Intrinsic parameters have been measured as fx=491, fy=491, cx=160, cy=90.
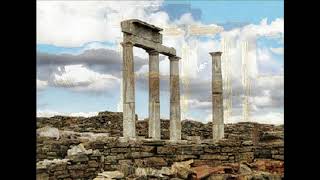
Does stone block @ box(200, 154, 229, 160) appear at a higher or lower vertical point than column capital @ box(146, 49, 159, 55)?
lower

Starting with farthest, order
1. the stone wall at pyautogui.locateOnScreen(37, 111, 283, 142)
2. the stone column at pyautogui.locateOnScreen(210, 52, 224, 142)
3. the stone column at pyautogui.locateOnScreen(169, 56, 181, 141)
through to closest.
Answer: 1. the stone wall at pyautogui.locateOnScreen(37, 111, 283, 142)
2. the stone column at pyautogui.locateOnScreen(169, 56, 181, 141)
3. the stone column at pyautogui.locateOnScreen(210, 52, 224, 142)

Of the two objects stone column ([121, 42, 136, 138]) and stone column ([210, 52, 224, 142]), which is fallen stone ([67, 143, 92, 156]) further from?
stone column ([210, 52, 224, 142])

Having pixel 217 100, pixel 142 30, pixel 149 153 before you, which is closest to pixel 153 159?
pixel 149 153

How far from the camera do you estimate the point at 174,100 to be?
860 inches

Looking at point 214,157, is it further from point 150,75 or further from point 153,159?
point 150,75

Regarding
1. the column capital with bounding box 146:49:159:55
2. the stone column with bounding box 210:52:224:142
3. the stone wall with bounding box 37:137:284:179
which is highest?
the column capital with bounding box 146:49:159:55

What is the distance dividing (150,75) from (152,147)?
6.13 metres

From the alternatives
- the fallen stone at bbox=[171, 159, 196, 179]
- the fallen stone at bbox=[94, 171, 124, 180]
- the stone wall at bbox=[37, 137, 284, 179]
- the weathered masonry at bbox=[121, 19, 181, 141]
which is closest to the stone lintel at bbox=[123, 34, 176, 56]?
the weathered masonry at bbox=[121, 19, 181, 141]

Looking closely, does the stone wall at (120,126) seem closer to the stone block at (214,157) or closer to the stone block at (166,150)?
the stone block at (214,157)

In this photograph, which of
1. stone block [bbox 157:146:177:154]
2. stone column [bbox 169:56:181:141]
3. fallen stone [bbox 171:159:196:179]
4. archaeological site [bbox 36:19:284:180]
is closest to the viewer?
fallen stone [bbox 171:159:196:179]

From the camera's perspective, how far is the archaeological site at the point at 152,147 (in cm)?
1184

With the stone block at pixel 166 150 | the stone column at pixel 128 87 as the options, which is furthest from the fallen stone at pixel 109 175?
the stone column at pixel 128 87

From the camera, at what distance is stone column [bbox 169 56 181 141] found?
2167 cm
